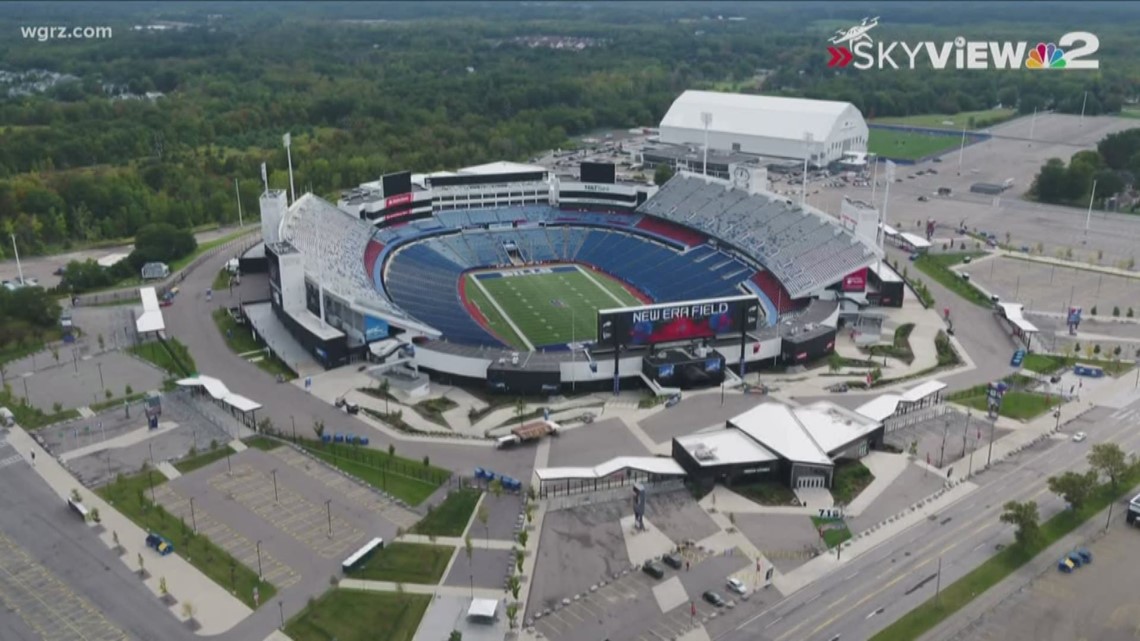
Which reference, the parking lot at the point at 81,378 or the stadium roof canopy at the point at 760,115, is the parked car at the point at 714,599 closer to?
the parking lot at the point at 81,378

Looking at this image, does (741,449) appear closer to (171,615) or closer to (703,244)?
(171,615)

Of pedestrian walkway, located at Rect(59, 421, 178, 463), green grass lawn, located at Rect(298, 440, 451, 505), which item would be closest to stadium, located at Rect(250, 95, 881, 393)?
green grass lawn, located at Rect(298, 440, 451, 505)

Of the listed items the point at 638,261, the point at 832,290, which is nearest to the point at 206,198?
the point at 638,261

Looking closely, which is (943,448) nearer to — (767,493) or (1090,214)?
(767,493)

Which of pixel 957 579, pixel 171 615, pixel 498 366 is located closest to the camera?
pixel 171 615

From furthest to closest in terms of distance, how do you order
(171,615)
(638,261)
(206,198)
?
(206,198)
(638,261)
(171,615)

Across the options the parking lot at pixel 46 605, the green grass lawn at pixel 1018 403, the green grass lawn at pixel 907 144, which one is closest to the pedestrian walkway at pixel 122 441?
the parking lot at pixel 46 605
